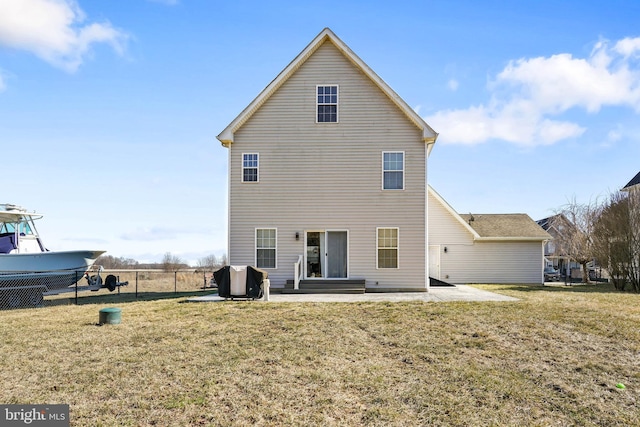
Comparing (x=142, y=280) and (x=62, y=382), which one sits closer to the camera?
(x=62, y=382)

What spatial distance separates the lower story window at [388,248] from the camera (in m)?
18.0

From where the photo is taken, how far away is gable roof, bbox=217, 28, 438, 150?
17922mm

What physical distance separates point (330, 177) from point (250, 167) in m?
3.07

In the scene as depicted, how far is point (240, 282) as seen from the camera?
15719mm

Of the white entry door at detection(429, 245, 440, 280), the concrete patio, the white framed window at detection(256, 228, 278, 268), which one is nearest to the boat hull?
the concrete patio

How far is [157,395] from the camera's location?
21.1ft

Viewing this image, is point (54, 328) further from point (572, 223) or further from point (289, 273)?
point (572, 223)

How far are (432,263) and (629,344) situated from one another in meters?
18.1

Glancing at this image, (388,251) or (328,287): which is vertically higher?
(388,251)

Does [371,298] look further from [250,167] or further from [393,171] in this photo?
[250,167]

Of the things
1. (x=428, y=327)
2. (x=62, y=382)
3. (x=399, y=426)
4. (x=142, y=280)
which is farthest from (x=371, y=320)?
(x=142, y=280)

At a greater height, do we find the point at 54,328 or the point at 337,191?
the point at 337,191

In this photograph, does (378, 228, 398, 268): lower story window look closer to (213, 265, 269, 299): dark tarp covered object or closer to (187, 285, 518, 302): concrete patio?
(187, 285, 518, 302): concrete patio

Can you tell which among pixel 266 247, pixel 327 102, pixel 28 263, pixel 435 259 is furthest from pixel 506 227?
pixel 28 263
